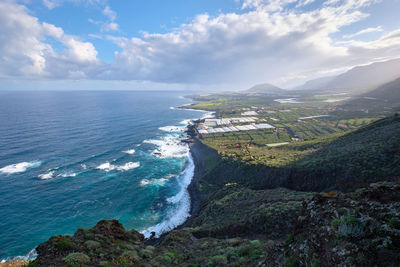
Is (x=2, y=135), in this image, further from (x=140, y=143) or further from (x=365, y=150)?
(x=365, y=150)

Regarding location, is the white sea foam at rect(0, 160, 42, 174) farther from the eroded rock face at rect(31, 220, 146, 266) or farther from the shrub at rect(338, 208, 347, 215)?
the shrub at rect(338, 208, 347, 215)

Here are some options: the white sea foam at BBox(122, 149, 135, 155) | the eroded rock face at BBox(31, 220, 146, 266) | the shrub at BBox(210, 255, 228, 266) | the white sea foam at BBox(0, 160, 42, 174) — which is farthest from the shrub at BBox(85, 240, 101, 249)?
the white sea foam at BBox(0, 160, 42, 174)

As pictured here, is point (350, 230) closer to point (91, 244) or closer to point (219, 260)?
point (219, 260)

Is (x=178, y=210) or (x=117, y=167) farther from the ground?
(x=117, y=167)

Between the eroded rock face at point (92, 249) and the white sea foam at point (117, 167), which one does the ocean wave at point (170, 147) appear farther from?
the eroded rock face at point (92, 249)

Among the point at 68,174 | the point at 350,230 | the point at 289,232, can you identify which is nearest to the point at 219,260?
the point at 289,232

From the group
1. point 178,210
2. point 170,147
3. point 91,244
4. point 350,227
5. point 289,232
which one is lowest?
point 178,210
